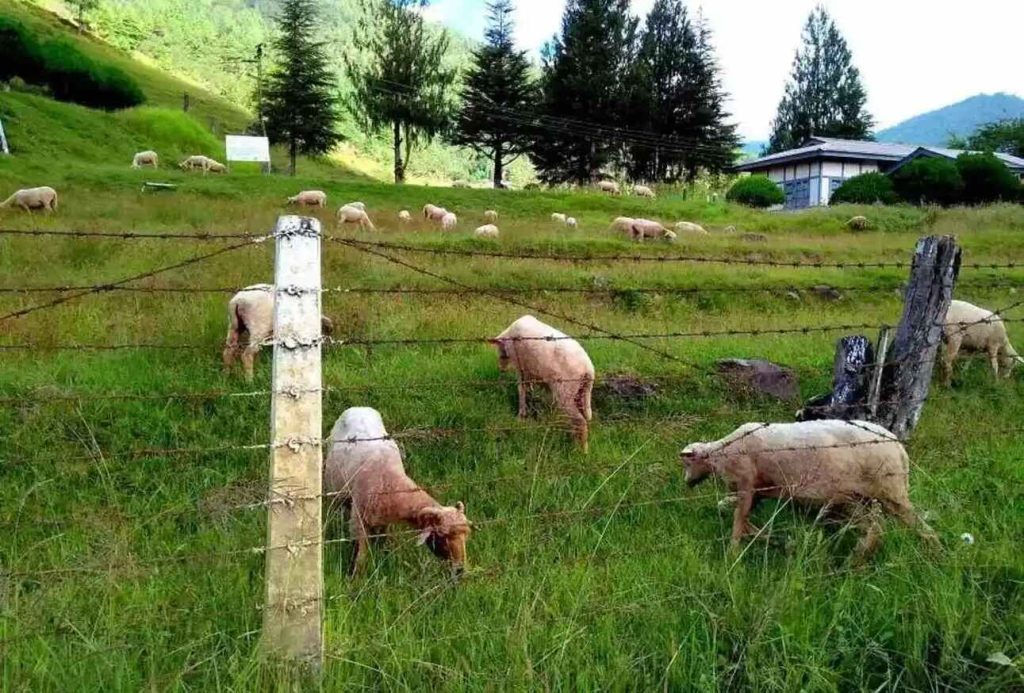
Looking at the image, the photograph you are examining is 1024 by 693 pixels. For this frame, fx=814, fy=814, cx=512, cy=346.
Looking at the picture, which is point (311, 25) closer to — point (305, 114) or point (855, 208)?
point (305, 114)

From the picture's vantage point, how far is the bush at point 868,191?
36.7 meters

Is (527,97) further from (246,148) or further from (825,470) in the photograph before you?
(825,470)

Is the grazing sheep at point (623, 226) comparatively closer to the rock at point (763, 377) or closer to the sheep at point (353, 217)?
the sheep at point (353, 217)

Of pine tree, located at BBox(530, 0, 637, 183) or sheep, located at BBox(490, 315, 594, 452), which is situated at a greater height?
pine tree, located at BBox(530, 0, 637, 183)

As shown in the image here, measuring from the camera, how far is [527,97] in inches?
1901

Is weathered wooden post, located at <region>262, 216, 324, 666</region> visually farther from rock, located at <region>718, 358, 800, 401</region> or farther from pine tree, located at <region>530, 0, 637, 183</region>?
pine tree, located at <region>530, 0, 637, 183</region>

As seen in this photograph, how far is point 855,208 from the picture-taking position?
31094 millimetres

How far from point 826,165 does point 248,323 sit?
48.3 m

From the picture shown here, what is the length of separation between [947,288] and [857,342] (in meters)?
0.82

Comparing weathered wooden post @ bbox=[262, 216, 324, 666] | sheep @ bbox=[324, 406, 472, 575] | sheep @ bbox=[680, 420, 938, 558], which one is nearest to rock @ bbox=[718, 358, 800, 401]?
sheep @ bbox=[680, 420, 938, 558]

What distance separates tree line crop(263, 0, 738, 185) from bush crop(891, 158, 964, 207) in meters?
14.9

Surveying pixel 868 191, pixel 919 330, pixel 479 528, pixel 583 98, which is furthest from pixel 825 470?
pixel 583 98

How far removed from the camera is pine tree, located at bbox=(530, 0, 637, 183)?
157ft

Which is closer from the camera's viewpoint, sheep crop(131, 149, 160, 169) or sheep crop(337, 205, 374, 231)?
sheep crop(337, 205, 374, 231)
